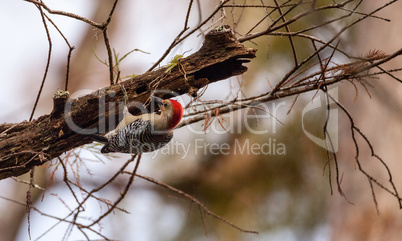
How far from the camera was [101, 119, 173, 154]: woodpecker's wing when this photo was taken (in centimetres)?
258

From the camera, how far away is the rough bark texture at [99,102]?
186 centimetres

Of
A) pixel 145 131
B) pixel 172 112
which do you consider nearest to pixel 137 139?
pixel 145 131

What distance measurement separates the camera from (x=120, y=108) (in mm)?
2047

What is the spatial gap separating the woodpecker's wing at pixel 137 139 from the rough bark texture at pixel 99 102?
1.72ft

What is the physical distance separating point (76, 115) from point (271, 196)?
423 centimetres

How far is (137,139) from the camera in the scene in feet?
8.75

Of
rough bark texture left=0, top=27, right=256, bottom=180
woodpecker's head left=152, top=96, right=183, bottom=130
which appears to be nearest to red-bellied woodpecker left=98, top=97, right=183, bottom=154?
woodpecker's head left=152, top=96, right=183, bottom=130

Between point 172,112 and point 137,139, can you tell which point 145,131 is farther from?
point 172,112

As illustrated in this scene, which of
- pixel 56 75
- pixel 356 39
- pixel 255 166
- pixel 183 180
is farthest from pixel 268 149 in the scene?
pixel 56 75

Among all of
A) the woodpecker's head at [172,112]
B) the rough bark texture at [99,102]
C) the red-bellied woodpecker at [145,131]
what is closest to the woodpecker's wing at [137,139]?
the red-bellied woodpecker at [145,131]

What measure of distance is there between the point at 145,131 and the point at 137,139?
5.0 inches

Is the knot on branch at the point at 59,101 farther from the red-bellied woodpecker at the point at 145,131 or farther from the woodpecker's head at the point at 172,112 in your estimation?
the woodpecker's head at the point at 172,112

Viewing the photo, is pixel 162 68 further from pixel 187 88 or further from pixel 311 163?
pixel 311 163

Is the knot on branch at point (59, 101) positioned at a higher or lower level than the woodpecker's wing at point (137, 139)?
lower
